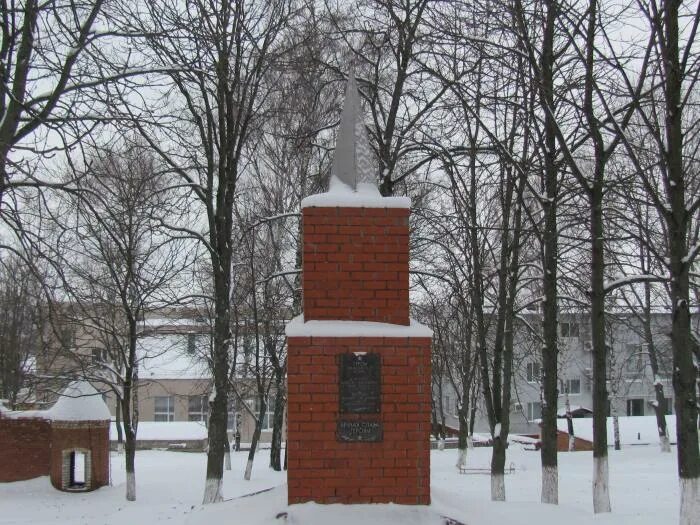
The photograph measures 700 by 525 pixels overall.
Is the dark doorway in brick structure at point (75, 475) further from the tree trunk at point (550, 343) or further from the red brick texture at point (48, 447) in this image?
the tree trunk at point (550, 343)

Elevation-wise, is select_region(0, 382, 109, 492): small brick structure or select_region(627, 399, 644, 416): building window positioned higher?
select_region(0, 382, 109, 492): small brick structure

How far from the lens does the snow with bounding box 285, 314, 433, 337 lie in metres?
5.09

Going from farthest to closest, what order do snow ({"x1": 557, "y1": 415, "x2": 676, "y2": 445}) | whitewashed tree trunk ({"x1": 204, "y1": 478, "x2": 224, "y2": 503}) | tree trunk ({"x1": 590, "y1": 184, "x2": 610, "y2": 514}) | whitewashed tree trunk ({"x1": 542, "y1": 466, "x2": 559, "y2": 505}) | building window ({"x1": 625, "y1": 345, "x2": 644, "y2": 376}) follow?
snow ({"x1": 557, "y1": 415, "x2": 676, "y2": 445}) → building window ({"x1": 625, "y1": 345, "x2": 644, "y2": 376}) → whitewashed tree trunk ({"x1": 204, "y1": 478, "x2": 224, "y2": 503}) → whitewashed tree trunk ({"x1": 542, "y1": 466, "x2": 559, "y2": 505}) → tree trunk ({"x1": 590, "y1": 184, "x2": 610, "y2": 514})

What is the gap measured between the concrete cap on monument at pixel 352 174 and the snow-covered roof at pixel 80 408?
57.1 feet

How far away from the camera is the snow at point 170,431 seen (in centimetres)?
4156

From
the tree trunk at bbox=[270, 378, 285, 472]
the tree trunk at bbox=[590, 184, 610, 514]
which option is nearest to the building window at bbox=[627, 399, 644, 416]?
the tree trunk at bbox=[270, 378, 285, 472]

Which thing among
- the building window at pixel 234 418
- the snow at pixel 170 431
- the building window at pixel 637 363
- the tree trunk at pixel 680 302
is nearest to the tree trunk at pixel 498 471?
the tree trunk at pixel 680 302

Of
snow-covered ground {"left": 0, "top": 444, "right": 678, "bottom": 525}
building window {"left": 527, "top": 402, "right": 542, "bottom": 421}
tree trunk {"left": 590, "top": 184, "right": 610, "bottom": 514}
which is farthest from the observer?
building window {"left": 527, "top": 402, "right": 542, "bottom": 421}

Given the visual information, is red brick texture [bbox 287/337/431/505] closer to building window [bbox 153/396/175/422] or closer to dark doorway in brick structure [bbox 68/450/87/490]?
dark doorway in brick structure [bbox 68/450/87/490]

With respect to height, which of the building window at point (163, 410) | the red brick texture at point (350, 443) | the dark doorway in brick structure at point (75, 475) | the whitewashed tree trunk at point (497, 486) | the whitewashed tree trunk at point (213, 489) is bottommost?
the building window at point (163, 410)

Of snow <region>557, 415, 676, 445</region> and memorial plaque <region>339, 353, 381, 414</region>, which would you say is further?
snow <region>557, 415, 676, 445</region>

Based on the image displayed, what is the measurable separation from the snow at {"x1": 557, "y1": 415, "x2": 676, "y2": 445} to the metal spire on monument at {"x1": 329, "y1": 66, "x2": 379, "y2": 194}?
34737 millimetres

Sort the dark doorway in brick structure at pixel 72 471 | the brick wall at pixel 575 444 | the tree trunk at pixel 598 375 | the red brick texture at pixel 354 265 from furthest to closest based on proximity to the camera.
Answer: the brick wall at pixel 575 444
the dark doorway in brick structure at pixel 72 471
the tree trunk at pixel 598 375
the red brick texture at pixel 354 265

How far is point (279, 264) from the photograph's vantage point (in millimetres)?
20906
